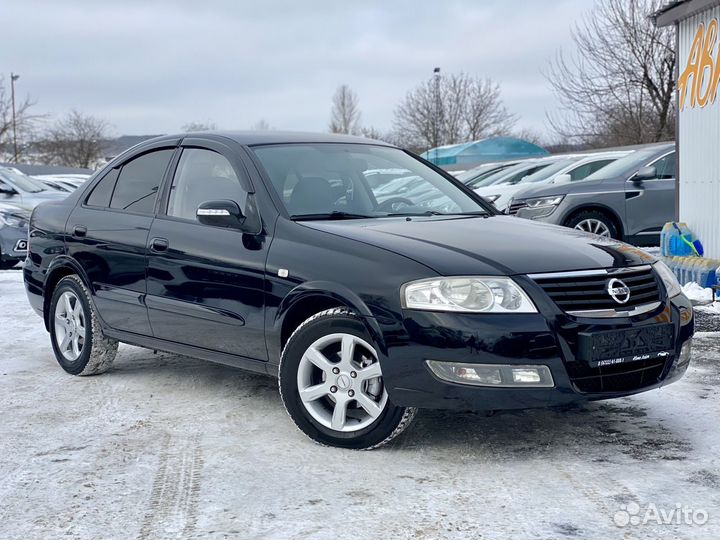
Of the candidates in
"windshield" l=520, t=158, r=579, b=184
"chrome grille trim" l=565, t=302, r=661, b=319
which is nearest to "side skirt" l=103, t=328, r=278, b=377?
"chrome grille trim" l=565, t=302, r=661, b=319

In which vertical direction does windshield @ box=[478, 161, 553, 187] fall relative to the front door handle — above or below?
above

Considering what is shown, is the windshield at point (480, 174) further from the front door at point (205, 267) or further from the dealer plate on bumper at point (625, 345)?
the dealer plate on bumper at point (625, 345)

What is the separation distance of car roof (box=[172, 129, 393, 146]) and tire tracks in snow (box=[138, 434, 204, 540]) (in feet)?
5.95

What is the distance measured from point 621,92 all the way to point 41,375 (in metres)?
32.7

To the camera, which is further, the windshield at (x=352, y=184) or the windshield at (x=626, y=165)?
the windshield at (x=626, y=165)

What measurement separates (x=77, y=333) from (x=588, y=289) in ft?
11.9

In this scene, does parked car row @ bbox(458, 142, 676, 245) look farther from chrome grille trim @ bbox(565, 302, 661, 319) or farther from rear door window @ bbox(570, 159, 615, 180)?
chrome grille trim @ bbox(565, 302, 661, 319)

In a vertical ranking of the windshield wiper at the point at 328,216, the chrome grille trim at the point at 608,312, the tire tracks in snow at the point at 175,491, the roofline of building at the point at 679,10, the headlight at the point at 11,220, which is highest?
the roofline of building at the point at 679,10

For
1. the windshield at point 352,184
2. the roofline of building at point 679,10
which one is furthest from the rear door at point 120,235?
the roofline of building at point 679,10

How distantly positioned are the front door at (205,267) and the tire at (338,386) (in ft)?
1.27

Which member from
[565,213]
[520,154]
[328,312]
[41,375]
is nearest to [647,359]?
[328,312]

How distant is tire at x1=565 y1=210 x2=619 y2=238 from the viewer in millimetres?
13180

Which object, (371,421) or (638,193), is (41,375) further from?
(638,193)

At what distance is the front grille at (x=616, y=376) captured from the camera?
4281mm
